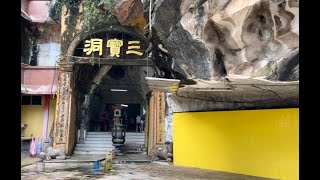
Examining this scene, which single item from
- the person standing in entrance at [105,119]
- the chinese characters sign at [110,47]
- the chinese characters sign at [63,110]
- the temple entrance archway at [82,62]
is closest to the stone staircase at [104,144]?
the temple entrance archway at [82,62]

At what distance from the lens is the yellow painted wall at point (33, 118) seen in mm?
15758

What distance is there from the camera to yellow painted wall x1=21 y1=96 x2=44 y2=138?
51.7 ft

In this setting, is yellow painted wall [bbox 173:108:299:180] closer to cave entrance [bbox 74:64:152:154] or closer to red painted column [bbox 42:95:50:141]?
cave entrance [bbox 74:64:152:154]

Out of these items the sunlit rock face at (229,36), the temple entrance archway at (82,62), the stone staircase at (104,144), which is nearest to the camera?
the sunlit rock face at (229,36)

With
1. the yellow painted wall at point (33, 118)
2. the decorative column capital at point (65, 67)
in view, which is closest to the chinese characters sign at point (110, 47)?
the decorative column capital at point (65, 67)

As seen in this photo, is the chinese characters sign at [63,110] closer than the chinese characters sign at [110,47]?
Yes

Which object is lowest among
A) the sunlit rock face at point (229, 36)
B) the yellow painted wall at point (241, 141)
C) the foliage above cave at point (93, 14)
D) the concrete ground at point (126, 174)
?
the concrete ground at point (126, 174)

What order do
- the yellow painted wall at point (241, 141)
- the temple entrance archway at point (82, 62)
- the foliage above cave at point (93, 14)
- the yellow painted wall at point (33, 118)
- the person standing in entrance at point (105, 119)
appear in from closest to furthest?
the yellow painted wall at point (241, 141)
the temple entrance archway at point (82, 62)
the foliage above cave at point (93, 14)
the yellow painted wall at point (33, 118)
the person standing in entrance at point (105, 119)

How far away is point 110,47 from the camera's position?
569 inches

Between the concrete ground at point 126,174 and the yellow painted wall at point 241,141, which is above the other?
the yellow painted wall at point 241,141

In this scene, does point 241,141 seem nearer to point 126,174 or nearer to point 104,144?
point 126,174

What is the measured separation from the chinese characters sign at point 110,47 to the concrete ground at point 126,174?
4.99 metres

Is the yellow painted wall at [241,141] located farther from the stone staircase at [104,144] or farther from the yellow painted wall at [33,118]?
the yellow painted wall at [33,118]

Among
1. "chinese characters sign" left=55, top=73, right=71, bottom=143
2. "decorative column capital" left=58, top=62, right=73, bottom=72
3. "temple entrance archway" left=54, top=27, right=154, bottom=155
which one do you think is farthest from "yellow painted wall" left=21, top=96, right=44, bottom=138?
"decorative column capital" left=58, top=62, right=73, bottom=72
